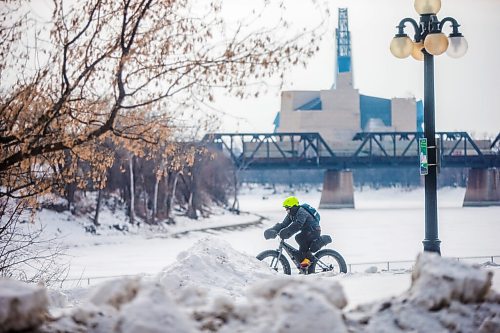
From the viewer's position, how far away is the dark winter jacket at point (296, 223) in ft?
43.0

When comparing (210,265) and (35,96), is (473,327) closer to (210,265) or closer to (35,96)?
(35,96)

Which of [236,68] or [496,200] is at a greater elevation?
[236,68]

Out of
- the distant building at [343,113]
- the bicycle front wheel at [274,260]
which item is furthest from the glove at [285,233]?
the distant building at [343,113]

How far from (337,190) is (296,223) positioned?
249 ft

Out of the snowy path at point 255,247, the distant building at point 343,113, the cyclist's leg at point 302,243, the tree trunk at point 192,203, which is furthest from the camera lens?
the distant building at point 343,113

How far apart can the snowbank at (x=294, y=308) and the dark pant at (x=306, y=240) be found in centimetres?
760

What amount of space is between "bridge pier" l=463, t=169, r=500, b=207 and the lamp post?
71.1 metres

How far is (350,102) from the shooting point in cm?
10969

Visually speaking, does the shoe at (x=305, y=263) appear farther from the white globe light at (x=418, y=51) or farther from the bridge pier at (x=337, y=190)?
the bridge pier at (x=337, y=190)

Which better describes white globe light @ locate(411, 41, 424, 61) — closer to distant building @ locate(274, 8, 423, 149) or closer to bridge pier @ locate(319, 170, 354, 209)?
bridge pier @ locate(319, 170, 354, 209)

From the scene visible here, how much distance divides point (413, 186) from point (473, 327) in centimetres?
11986

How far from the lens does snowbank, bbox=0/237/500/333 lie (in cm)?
470

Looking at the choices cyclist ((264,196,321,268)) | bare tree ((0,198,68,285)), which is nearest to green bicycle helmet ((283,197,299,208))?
cyclist ((264,196,321,268))

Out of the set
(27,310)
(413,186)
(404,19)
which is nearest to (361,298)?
(27,310)
